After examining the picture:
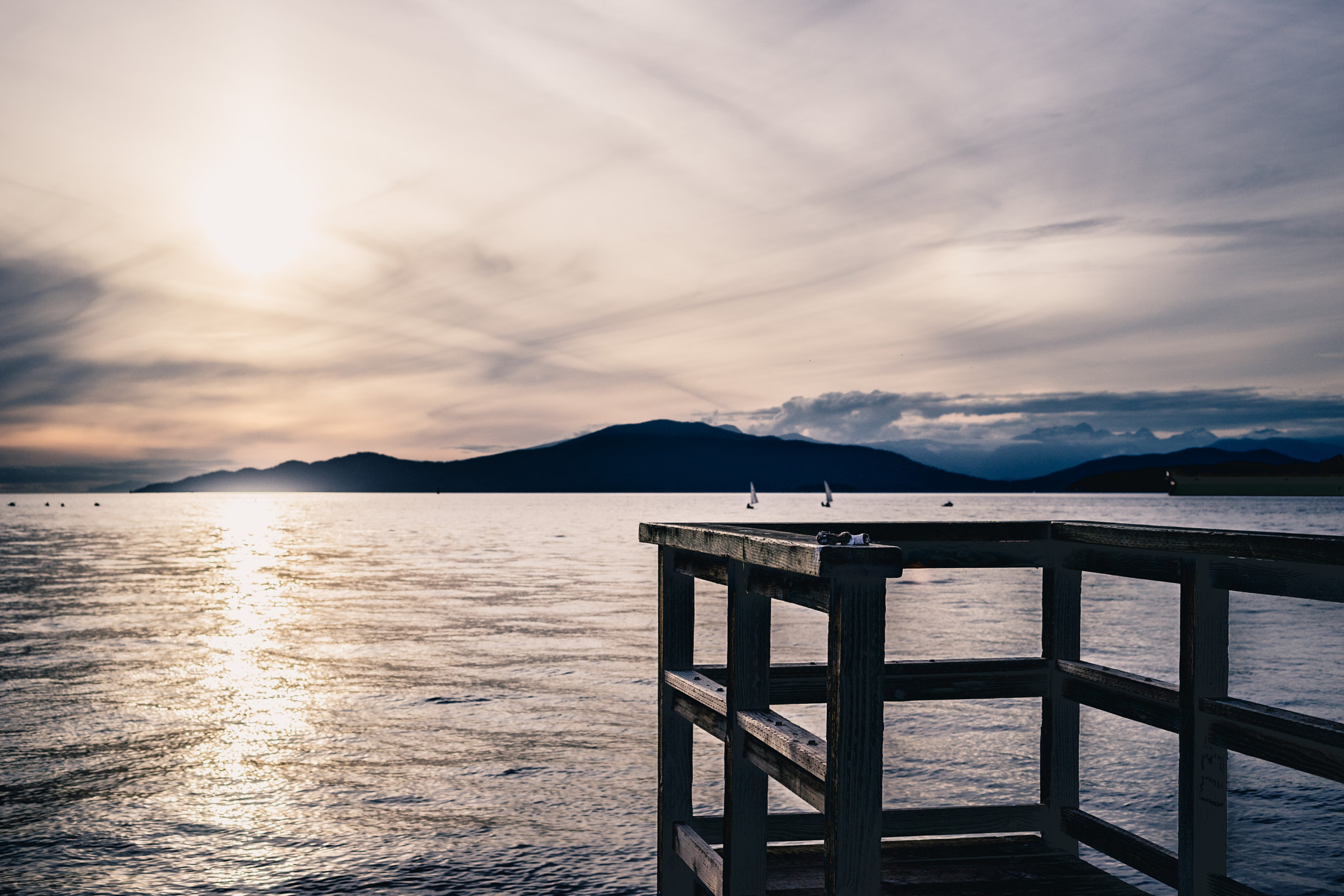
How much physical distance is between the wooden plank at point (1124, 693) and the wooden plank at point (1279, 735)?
11.1 inches

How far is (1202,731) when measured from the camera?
173 inches

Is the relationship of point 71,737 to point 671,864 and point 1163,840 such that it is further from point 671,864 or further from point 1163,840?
point 1163,840

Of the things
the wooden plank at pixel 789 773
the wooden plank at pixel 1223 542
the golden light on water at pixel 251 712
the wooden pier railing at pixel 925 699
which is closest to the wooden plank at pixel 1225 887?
the wooden pier railing at pixel 925 699

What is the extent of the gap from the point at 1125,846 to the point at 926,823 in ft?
3.60

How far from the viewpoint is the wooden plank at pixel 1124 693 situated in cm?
473

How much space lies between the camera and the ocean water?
712cm

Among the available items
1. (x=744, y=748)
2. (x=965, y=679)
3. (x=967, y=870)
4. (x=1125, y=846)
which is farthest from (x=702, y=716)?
(x=1125, y=846)

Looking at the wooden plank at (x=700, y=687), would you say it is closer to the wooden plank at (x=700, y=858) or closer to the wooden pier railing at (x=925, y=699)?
the wooden pier railing at (x=925, y=699)

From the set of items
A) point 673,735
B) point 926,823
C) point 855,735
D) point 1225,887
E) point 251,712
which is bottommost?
point 251,712

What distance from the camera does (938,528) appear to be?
5531mm

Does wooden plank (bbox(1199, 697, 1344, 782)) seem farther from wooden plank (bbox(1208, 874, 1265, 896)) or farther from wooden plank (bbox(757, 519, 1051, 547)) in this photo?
wooden plank (bbox(757, 519, 1051, 547))

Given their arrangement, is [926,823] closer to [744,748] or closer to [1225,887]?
[1225,887]

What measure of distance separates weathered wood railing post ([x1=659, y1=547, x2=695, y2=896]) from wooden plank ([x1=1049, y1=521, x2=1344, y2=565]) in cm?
224

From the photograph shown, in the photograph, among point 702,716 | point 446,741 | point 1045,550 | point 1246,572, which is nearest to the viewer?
point 1246,572
